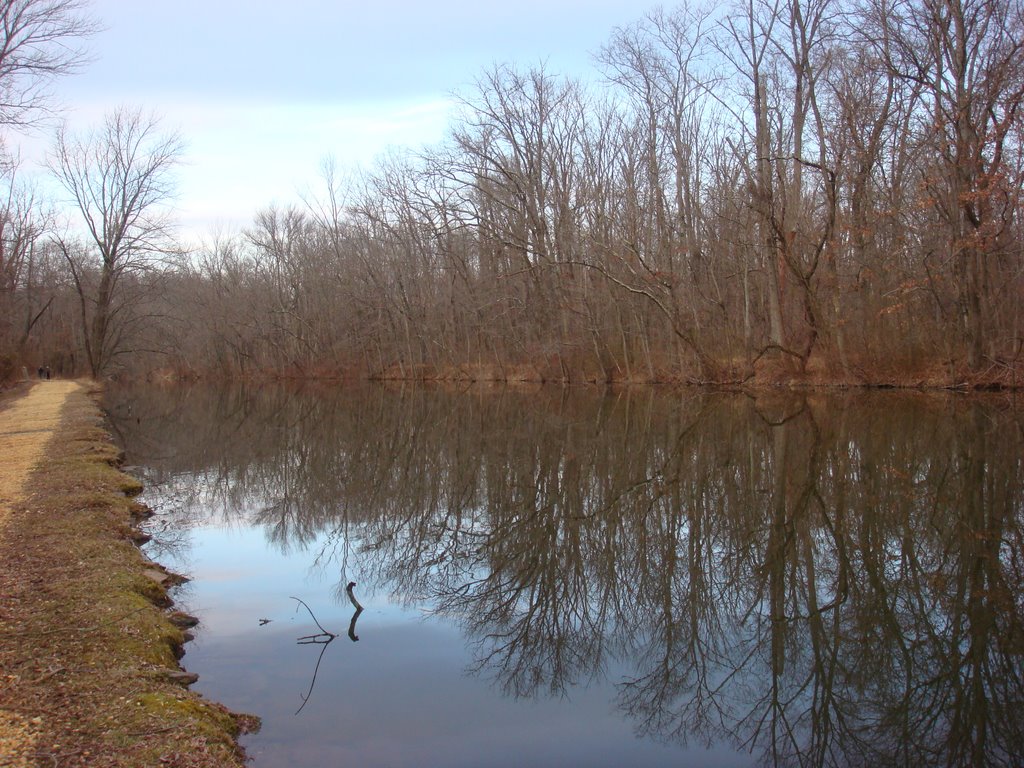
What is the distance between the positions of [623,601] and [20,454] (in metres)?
10.5

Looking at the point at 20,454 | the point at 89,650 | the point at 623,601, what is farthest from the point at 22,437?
the point at 623,601

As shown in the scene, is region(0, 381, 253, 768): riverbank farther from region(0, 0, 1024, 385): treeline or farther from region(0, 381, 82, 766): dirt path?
region(0, 0, 1024, 385): treeline

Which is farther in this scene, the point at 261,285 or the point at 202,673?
the point at 261,285

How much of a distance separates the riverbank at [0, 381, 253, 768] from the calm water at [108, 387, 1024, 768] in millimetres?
366

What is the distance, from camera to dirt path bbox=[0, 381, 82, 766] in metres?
3.41

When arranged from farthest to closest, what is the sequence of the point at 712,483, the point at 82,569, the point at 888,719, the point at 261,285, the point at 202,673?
the point at 261,285 < the point at 712,483 < the point at 82,569 < the point at 202,673 < the point at 888,719

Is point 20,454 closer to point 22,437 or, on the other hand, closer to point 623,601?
point 22,437

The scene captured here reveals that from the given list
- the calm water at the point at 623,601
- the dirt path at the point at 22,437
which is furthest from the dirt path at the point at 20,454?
the calm water at the point at 623,601

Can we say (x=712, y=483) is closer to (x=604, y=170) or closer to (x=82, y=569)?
(x=82, y=569)

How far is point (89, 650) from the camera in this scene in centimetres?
459

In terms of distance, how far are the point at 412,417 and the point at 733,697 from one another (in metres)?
17.9

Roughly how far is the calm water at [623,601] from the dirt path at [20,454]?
1.10 meters

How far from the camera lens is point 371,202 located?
4688 cm

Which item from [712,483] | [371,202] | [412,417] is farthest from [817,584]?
[371,202]
